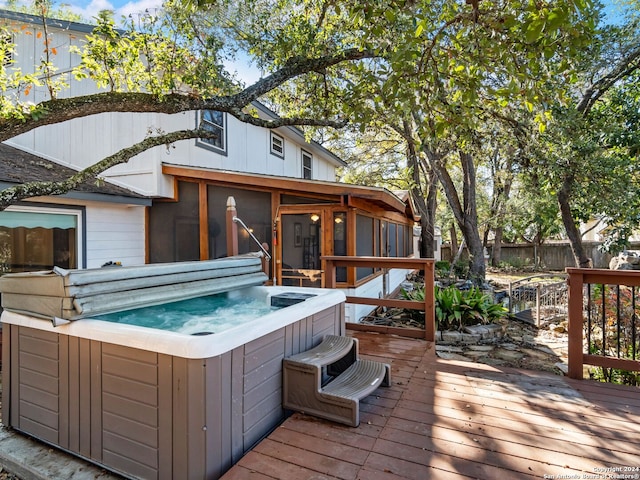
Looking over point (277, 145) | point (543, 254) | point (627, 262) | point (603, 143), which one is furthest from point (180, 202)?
point (543, 254)

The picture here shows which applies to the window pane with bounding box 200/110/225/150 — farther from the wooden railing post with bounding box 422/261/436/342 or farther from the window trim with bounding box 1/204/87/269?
the wooden railing post with bounding box 422/261/436/342

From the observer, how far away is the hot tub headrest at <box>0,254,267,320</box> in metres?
2.24

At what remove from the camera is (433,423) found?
238cm

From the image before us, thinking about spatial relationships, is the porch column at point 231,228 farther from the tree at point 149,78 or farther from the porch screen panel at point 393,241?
the porch screen panel at point 393,241

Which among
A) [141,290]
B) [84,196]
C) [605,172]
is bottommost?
[141,290]

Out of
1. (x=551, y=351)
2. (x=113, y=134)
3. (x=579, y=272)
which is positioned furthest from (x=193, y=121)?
(x=551, y=351)

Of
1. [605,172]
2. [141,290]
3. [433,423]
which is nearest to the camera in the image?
[433,423]

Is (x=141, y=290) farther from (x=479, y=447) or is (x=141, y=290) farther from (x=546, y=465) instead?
(x=546, y=465)

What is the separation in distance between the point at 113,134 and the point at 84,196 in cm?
205

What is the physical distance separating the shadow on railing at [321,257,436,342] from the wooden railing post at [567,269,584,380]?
137 cm

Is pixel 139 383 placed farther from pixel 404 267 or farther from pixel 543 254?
pixel 543 254

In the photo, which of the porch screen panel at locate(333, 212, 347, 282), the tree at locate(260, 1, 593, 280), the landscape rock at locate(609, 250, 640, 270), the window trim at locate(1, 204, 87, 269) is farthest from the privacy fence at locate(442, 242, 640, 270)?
the window trim at locate(1, 204, 87, 269)

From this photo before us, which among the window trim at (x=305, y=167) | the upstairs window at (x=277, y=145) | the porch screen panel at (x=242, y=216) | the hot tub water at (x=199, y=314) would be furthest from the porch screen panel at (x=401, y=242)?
the hot tub water at (x=199, y=314)

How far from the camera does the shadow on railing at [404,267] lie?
419cm
